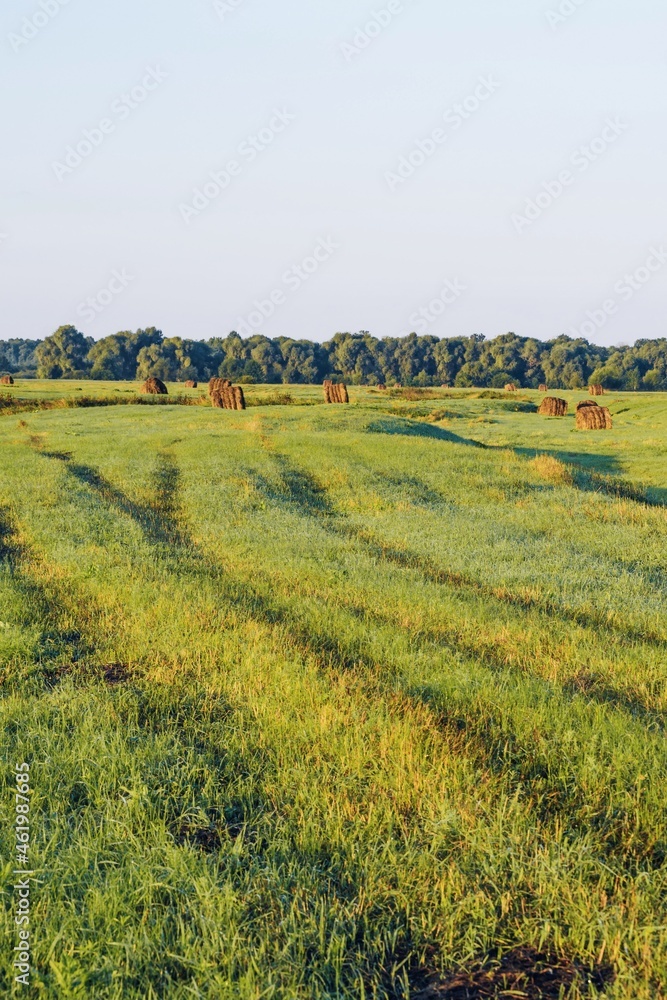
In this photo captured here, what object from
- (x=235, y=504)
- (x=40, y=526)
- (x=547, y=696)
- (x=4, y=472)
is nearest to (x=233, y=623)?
(x=547, y=696)

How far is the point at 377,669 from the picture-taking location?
7535 millimetres

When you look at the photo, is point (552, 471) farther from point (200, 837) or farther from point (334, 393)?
point (334, 393)

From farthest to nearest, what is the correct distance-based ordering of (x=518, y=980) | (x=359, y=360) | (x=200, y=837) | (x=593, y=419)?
(x=359, y=360) → (x=593, y=419) → (x=200, y=837) → (x=518, y=980)

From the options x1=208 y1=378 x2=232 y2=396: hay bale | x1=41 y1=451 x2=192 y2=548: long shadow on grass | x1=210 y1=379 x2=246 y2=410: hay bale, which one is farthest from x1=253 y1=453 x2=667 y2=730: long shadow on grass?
x1=208 y1=378 x2=232 y2=396: hay bale

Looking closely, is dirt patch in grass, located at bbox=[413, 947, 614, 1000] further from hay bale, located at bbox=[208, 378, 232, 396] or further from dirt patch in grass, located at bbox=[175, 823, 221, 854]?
hay bale, located at bbox=[208, 378, 232, 396]

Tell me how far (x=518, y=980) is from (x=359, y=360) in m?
138

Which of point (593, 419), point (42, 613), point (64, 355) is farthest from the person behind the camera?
A: point (64, 355)

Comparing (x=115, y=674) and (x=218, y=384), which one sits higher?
(x=218, y=384)

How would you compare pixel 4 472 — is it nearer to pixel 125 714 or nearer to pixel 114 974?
pixel 125 714

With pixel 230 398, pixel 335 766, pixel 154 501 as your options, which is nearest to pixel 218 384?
pixel 230 398

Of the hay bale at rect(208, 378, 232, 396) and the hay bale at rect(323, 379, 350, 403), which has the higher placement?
the hay bale at rect(208, 378, 232, 396)

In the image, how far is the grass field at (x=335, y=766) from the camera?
3.76m

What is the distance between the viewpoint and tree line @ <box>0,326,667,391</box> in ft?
393

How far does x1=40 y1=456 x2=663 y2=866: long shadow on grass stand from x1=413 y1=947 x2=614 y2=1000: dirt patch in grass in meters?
1.01
